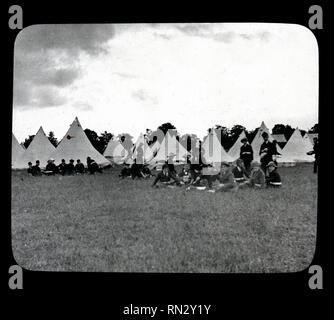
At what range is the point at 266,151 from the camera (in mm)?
2770

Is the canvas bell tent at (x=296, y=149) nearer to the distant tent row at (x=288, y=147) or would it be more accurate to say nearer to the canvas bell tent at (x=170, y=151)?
the distant tent row at (x=288, y=147)

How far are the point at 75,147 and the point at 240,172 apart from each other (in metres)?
1.34

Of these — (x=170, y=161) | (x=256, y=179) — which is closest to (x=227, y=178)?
(x=256, y=179)

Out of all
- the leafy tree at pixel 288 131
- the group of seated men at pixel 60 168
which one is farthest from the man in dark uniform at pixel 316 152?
the group of seated men at pixel 60 168

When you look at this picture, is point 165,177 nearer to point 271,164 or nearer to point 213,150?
point 213,150

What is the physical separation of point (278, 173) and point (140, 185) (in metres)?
1.15

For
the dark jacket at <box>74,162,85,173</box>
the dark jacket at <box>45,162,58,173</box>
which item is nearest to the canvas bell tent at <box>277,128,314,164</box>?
the dark jacket at <box>74,162,85,173</box>

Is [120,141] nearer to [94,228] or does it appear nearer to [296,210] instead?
[94,228]

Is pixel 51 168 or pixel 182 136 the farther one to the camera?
pixel 51 168

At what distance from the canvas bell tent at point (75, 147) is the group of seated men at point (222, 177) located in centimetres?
52

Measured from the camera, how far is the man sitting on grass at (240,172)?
105 inches

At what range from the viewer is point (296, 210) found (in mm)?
2582

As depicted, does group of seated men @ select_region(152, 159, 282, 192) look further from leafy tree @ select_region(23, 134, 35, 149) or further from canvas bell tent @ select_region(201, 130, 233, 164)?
leafy tree @ select_region(23, 134, 35, 149)

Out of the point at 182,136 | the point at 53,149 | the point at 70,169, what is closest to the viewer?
the point at 182,136
